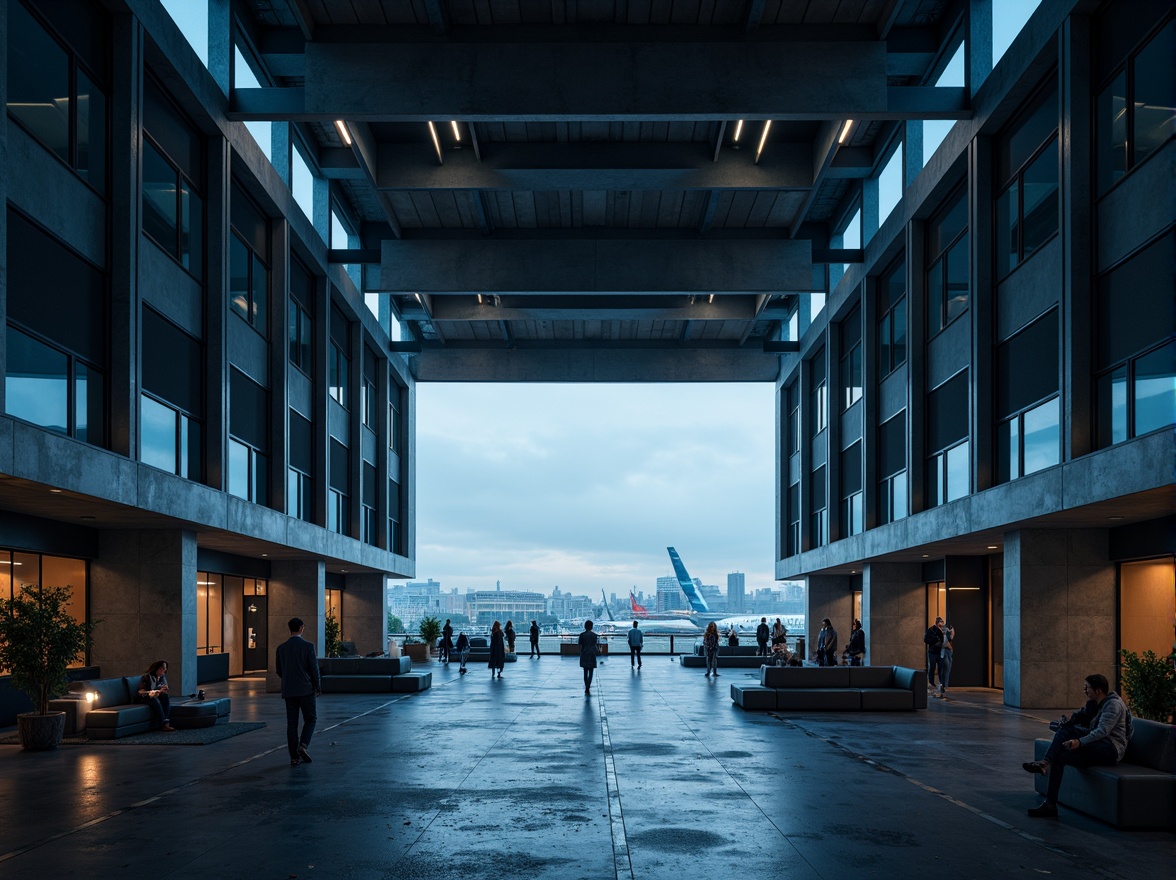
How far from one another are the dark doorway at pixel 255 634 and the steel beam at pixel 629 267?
10.5 m

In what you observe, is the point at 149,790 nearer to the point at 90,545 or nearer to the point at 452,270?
the point at 90,545

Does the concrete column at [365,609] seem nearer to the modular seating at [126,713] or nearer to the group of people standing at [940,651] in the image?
the group of people standing at [940,651]

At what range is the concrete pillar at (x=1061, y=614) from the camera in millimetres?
22656

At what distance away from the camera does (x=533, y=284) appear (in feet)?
115

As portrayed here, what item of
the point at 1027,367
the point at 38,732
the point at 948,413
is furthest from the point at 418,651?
the point at 38,732

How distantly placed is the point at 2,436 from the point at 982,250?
19434mm

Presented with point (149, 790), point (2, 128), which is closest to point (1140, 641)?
point (149, 790)

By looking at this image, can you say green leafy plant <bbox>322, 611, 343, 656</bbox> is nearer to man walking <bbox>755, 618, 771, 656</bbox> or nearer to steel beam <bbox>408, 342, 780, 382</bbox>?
man walking <bbox>755, 618, 771, 656</bbox>

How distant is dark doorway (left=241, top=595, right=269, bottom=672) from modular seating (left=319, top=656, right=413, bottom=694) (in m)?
6.22

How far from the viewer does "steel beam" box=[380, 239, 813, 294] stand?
1375 inches

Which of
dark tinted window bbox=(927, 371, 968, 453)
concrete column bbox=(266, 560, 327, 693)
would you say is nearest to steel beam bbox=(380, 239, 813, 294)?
dark tinted window bbox=(927, 371, 968, 453)

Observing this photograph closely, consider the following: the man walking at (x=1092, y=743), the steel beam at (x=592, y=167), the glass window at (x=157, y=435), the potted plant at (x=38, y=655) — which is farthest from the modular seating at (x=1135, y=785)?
the steel beam at (x=592, y=167)

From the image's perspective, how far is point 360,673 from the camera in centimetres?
2925

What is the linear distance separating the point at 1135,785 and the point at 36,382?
15723 millimetres
